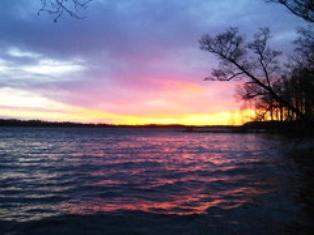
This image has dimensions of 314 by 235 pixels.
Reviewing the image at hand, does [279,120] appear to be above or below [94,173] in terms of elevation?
above

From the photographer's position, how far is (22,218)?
38.9 ft

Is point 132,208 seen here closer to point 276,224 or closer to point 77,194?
point 77,194

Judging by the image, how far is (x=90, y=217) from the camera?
12062mm

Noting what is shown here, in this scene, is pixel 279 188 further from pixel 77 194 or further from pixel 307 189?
pixel 77 194

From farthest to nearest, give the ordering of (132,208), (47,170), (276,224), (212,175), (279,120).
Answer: (279,120) < (47,170) < (212,175) < (132,208) < (276,224)

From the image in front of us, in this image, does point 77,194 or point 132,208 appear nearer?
point 132,208

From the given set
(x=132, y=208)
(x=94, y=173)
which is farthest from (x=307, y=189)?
(x=94, y=173)

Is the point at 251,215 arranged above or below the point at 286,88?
below

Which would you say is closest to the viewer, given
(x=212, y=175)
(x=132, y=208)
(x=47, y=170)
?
(x=132, y=208)

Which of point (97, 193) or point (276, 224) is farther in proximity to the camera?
point (97, 193)

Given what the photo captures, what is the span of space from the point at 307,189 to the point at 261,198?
261cm

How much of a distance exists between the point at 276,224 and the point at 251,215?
1264 millimetres

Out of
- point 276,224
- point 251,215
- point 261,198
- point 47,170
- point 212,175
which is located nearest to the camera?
point 276,224

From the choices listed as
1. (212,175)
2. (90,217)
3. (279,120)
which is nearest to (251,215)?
(90,217)
